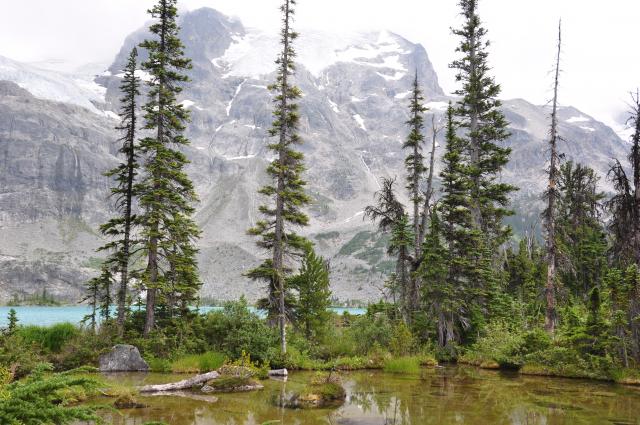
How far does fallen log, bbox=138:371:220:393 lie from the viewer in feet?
60.0

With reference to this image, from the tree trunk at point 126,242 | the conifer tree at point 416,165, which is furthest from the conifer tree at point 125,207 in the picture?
the conifer tree at point 416,165

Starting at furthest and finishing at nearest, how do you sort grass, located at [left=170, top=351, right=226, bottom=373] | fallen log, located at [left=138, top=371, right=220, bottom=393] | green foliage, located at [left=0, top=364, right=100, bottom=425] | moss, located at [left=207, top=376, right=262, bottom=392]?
grass, located at [left=170, top=351, right=226, bottom=373]
moss, located at [left=207, top=376, right=262, bottom=392]
fallen log, located at [left=138, top=371, right=220, bottom=393]
green foliage, located at [left=0, top=364, right=100, bottom=425]

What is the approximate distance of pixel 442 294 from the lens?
103 ft

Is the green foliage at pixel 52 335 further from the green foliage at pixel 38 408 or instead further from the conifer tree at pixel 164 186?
the green foliage at pixel 38 408

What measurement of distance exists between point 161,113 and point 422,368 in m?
20.4

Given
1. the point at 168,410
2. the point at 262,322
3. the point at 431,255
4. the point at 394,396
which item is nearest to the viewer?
the point at 168,410

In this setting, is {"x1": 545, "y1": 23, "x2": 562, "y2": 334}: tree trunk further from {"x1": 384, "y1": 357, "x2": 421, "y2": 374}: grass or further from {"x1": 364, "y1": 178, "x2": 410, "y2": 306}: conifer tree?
{"x1": 364, "y1": 178, "x2": 410, "y2": 306}: conifer tree

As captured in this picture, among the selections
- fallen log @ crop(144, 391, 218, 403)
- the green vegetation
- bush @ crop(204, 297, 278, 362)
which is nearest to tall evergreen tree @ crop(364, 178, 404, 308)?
bush @ crop(204, 297, 278, 362)

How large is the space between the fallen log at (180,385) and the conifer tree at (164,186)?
7191 mm

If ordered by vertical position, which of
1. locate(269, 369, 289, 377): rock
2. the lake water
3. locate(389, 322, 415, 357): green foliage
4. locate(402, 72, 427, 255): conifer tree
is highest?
locate(402, 72, 427, 255): conifer tree

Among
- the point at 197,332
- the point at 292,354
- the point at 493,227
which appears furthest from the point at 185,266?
the point at 493,227

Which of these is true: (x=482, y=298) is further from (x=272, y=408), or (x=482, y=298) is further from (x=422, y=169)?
(x=272, y=408)

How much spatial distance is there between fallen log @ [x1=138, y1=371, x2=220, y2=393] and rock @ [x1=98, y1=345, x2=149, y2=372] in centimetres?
601

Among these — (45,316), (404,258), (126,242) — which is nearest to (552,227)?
(404,258)
